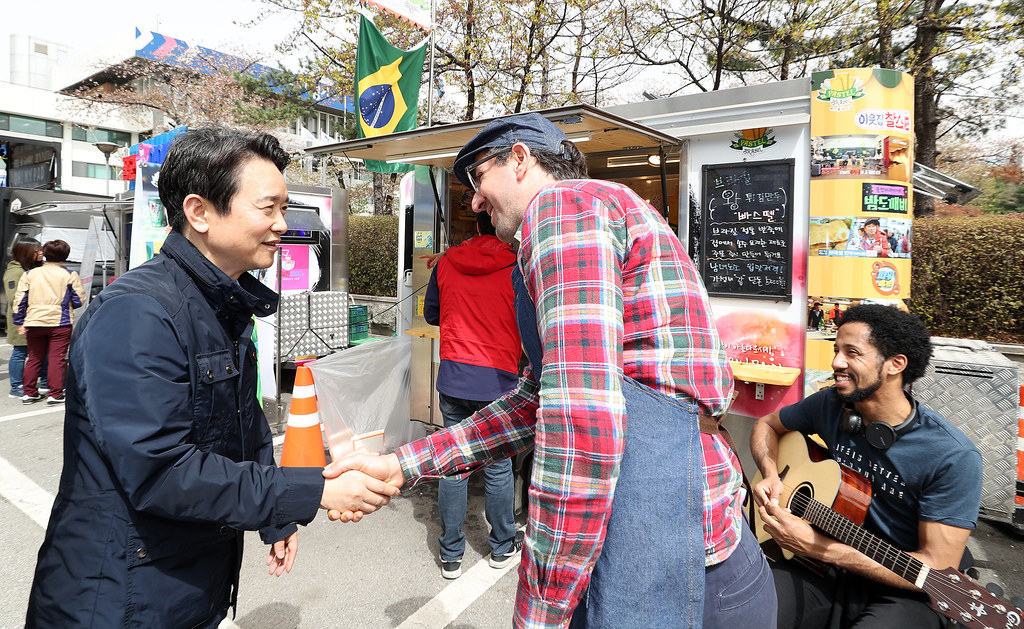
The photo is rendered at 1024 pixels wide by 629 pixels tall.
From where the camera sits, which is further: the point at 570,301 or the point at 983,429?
the point at 983,429

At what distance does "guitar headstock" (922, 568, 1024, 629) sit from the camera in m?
1.90

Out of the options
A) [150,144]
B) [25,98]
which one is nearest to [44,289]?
[150,144]

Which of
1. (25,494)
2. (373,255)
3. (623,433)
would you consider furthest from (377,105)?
(373,255)

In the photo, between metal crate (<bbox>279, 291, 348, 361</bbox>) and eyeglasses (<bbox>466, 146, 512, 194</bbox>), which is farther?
metal crate (<bbox>279, 291, 348, 361</bbox>)

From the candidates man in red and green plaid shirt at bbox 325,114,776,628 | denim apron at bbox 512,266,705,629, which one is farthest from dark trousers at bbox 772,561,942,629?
denim apron at bbox 512,266,705,629

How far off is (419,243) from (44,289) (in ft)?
15.9

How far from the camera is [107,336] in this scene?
1.35 m

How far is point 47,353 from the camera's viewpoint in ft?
25.0

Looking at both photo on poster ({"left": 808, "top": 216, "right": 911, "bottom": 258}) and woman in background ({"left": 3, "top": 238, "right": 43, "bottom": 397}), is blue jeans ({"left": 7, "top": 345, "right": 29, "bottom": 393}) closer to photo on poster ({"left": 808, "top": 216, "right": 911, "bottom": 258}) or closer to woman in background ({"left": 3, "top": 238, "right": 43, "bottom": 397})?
woman in background ({"left": 3, "top": 238, "right": 43, "bottom": 397})

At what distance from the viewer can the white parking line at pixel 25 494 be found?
14.3 ft

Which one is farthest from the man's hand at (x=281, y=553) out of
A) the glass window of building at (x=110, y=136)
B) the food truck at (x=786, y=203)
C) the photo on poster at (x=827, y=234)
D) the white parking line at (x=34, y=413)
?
the glass window of building at (x=110, y=136)

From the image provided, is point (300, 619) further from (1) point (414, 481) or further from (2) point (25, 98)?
(2) point (25, 98)

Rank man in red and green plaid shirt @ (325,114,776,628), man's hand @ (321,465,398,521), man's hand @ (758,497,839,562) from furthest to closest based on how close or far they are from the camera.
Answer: man's hand @ (758,497,839,562) < man's hand @ (321,465,398,521) < man in red and green plaid shirt @ (325,114,776,628)

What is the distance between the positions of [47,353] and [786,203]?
28.0ft
